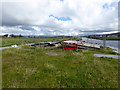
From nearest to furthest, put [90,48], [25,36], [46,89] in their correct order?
[46,89]
[90,48]
[25,36]

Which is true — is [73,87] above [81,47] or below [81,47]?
below

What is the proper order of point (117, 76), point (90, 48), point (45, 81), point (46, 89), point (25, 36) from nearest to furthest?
point (46, 89) → point (45, 81) → point (117, 76) → point (90, 48) → point (25, 36)

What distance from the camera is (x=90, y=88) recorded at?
8.13 ft

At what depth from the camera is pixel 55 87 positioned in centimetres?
249

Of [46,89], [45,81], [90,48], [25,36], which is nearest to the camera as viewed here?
[46,89]

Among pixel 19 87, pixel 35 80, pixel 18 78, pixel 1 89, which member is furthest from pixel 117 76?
pixel 1 89

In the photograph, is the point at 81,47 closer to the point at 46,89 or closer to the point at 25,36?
the point at 46,89

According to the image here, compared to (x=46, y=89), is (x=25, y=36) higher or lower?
higher

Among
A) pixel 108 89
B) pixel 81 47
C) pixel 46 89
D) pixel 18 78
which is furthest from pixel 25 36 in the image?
pixel 108 89

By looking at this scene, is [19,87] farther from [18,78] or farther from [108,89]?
[108,89]

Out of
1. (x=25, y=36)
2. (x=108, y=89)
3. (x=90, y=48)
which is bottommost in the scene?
(x=108, y=89)

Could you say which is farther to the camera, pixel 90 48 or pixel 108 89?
pixel 90 48

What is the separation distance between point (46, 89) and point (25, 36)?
16.0 m

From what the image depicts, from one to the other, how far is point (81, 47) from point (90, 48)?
1430 mm
